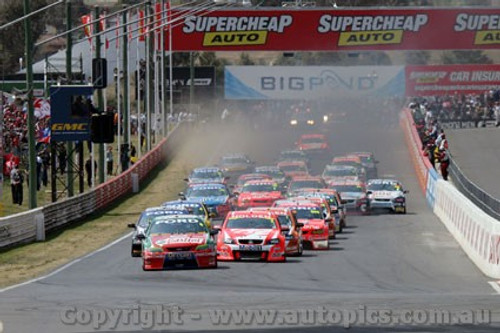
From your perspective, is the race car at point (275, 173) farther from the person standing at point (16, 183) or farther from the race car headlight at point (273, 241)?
the race car headlight at point (273, 241)

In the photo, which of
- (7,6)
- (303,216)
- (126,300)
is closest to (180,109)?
(7,6)

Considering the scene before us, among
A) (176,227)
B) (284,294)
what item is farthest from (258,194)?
(284,294)

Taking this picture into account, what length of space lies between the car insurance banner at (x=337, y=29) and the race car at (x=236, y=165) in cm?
1592

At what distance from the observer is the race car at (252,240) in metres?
28.3

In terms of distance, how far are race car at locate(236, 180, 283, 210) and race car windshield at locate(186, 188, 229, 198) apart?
710 mm

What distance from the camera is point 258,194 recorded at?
45.3 m

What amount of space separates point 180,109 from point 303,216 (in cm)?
7458

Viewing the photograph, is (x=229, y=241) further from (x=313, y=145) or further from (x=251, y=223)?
(x=313, y=145)

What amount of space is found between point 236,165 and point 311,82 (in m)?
24.7

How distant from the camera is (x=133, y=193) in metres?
56.7

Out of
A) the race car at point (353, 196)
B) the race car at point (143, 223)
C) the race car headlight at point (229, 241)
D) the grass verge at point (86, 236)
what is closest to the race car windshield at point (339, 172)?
the race car at point (353, 196)

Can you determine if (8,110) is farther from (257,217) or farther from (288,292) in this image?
(288,292)

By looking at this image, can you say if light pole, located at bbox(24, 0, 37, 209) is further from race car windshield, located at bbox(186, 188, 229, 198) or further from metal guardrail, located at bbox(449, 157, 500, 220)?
metal guardrail, located at bbox(449, 157, 500, 220)

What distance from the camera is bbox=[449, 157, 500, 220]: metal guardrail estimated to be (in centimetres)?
3719
